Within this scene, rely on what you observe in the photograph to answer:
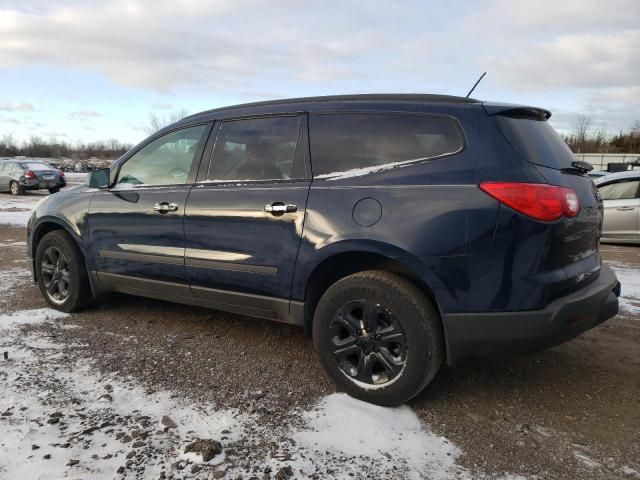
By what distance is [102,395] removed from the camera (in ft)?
9.76

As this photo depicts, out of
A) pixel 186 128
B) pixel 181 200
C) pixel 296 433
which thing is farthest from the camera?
pixel 186 128

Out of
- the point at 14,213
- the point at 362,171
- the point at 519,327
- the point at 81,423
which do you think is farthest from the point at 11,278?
the point at 14,213

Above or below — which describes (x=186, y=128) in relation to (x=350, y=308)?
above

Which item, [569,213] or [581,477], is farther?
[569,213]

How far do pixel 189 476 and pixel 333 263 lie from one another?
1.40m

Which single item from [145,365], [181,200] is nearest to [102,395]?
[145,365]

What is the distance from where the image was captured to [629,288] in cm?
556

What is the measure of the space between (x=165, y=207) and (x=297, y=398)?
5.71ft

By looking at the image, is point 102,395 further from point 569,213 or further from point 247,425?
point 569,213

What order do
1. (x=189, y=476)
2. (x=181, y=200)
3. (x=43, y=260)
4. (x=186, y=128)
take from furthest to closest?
(x=43, y=260)
(x=186, y=128)
(x=181, y=200)
(x=189, y=476)

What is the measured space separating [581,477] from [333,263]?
1640 mm

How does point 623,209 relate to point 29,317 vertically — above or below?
above

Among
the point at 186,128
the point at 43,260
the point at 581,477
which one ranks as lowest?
the point at 581,477

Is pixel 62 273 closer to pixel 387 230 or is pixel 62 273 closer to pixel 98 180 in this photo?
pixel 98 180
